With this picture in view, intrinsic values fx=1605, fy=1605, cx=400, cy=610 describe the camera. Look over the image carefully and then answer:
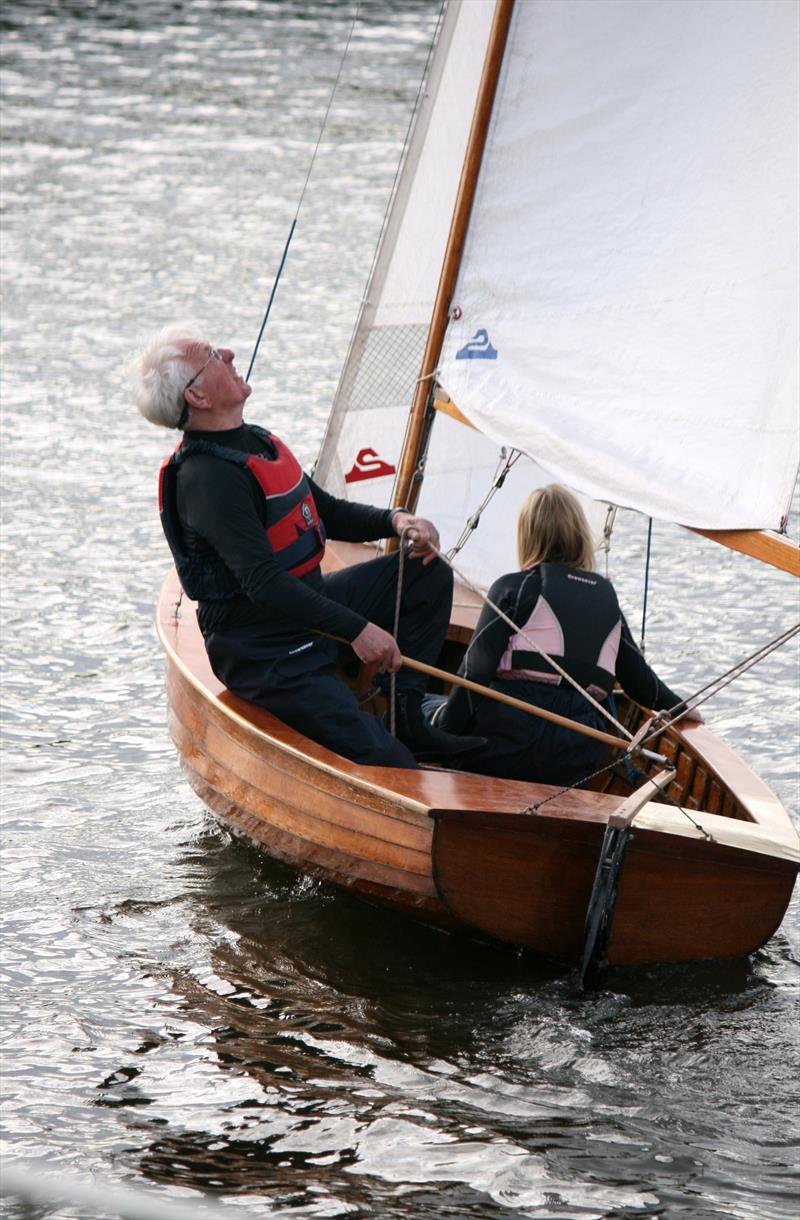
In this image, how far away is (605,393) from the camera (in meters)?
4.33

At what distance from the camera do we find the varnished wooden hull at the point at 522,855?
3637 millimetres

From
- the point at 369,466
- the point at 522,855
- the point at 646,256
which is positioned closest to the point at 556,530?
the point at 646,256

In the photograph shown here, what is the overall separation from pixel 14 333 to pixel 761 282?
23.8 ft

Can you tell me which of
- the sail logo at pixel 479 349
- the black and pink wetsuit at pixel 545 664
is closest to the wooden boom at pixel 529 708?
the black and pink wetsuit at pixel 545 664

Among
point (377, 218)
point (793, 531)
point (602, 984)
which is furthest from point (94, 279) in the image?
point (602, 984)

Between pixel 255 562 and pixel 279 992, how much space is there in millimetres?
1058

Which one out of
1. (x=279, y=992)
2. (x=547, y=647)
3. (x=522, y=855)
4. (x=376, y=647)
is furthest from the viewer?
(x=547, y=647)

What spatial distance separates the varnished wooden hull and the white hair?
33.5 inches

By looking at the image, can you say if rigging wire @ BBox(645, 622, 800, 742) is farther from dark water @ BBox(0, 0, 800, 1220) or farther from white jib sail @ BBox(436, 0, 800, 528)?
dark water @ BBox(0, 0, 800, 1220)

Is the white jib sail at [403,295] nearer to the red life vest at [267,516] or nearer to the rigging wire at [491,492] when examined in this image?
the rigging wire at [491,492]

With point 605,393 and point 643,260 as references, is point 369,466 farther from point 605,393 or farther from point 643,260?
point 643,260

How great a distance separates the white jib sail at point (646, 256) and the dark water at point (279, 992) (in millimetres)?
1297

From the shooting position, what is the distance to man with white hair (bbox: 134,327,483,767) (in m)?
4.03

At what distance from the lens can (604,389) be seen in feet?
14.2
